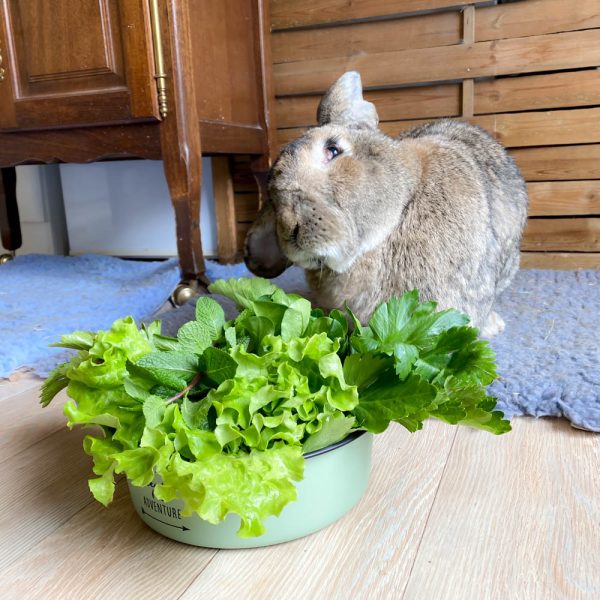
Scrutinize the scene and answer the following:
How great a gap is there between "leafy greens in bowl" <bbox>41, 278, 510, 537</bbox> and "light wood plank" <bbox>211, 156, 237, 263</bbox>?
1704 millimetres

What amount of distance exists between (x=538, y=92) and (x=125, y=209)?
66.8 inches

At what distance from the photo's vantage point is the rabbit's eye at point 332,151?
3.40ft

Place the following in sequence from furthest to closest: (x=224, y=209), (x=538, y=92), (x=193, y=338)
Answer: (x=224, y=209)
(x=538, y=92)
(x=193, y=338)

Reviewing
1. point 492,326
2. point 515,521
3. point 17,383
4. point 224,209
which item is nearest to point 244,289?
point 515,521

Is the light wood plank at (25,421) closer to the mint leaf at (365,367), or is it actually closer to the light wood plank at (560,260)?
the mint leaf at (365,367)

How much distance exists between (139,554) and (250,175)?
1.91m

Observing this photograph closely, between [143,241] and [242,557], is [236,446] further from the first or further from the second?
[143,241]

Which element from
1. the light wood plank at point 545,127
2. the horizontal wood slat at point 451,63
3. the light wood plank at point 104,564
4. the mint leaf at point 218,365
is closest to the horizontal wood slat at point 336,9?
the horizontal wood slat at point 451,63

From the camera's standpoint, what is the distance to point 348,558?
2.11 feet

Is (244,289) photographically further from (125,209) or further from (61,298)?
(125,209)

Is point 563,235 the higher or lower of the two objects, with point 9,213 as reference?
lower

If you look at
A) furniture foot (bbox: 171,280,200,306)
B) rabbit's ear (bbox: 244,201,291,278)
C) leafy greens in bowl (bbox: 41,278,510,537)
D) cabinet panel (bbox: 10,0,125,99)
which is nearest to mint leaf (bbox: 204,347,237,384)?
leafy greens in bowl (bbox: 41,278,510,537)

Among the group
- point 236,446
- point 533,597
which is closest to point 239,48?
point 236,446

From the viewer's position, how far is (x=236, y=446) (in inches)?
24.1
